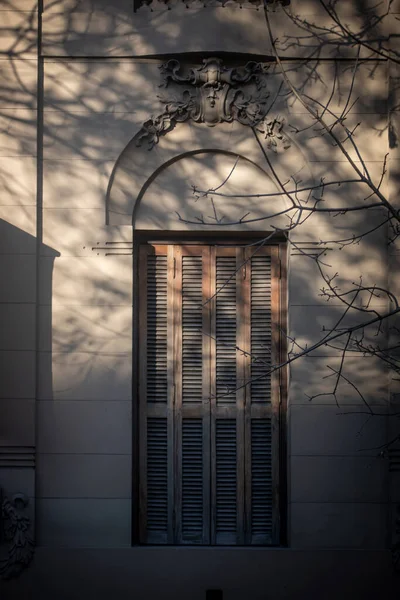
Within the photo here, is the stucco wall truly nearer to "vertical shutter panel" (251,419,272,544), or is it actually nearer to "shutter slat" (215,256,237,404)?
"vertical shutter panel" (251,419,272,544)

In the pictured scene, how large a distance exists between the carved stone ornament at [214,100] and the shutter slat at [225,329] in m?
1.44

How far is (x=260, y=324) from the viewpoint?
749 cm

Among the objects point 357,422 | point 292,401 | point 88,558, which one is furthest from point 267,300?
point 88,558

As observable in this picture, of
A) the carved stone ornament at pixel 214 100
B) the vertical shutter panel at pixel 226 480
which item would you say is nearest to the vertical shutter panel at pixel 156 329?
the vertical shutter panel at pixel 226 480

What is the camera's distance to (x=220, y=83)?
7312 mm

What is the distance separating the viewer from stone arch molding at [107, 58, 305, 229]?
23.9 ft

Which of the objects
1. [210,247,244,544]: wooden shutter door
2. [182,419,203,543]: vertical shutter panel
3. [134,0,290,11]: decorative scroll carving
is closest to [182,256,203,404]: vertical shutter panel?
[210,247,244,544]: wooden shutter door

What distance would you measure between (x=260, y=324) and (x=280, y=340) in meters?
0.28

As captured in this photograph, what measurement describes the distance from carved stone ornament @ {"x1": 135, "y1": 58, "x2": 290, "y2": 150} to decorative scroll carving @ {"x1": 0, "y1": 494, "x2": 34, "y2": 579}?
4041mm

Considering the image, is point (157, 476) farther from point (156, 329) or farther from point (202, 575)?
point (156, 329)

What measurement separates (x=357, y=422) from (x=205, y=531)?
2.02 metres

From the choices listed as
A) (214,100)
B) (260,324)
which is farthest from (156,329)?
(214,100)

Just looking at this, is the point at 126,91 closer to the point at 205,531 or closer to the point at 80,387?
the point at 80,387

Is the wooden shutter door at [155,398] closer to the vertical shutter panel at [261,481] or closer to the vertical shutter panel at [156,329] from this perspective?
the vertical shutter panel at [156,329]
